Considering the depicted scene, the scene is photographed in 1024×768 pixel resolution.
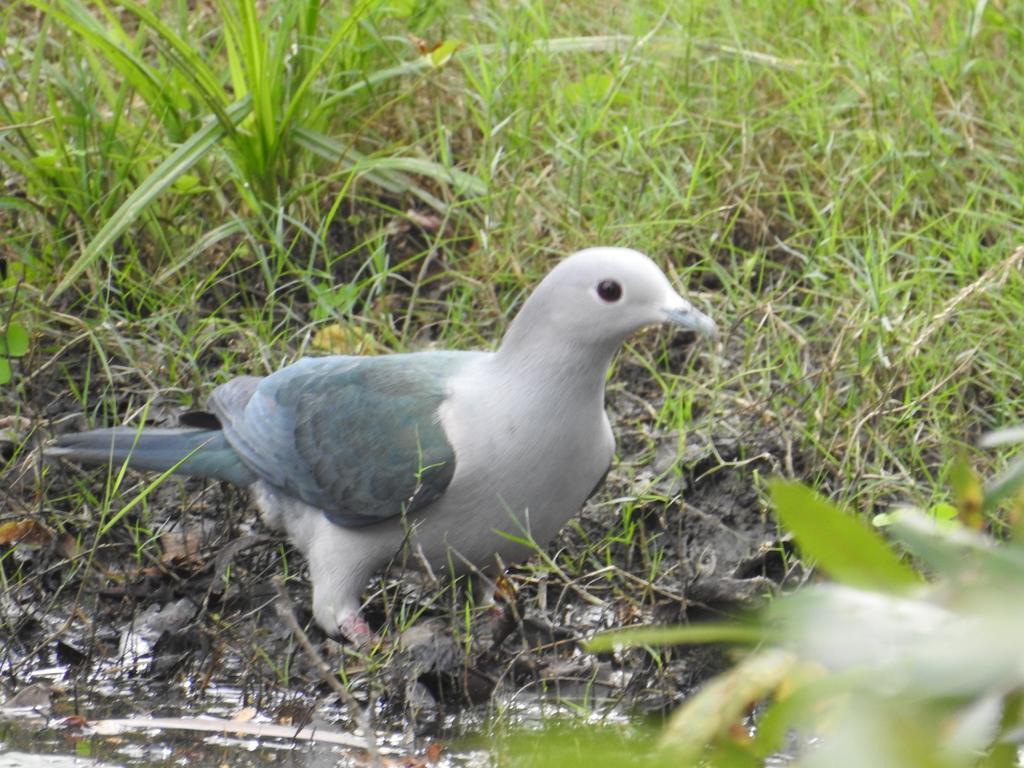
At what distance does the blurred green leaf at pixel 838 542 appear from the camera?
615 mm

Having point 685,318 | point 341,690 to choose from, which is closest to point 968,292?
point 685,318

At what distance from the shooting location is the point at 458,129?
187 inches

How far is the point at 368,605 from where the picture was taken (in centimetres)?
350

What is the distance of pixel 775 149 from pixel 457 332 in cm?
113

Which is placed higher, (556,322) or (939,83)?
(939,83)

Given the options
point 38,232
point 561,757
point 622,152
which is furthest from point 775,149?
point 561,757

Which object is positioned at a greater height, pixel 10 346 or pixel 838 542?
pixel 838 542

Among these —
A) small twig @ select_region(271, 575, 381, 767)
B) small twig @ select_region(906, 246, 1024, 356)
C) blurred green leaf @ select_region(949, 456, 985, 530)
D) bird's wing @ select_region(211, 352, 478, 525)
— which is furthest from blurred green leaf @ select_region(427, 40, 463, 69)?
blurred green leaf @ select_region(949, 456, 985, 530)

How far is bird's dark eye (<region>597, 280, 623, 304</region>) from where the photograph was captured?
9.89 ft

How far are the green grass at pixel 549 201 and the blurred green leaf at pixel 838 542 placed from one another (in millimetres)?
2961

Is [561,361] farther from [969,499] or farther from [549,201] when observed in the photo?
[969,499]

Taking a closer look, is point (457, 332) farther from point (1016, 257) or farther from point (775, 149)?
point (1016, 257)

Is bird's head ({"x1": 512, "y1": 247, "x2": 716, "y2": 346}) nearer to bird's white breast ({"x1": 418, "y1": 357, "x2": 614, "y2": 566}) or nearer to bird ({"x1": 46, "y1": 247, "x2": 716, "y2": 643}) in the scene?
bird ({"x1": 46, "y1": 247, "x2": 716, "y2": 643})

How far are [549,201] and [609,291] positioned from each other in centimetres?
146
